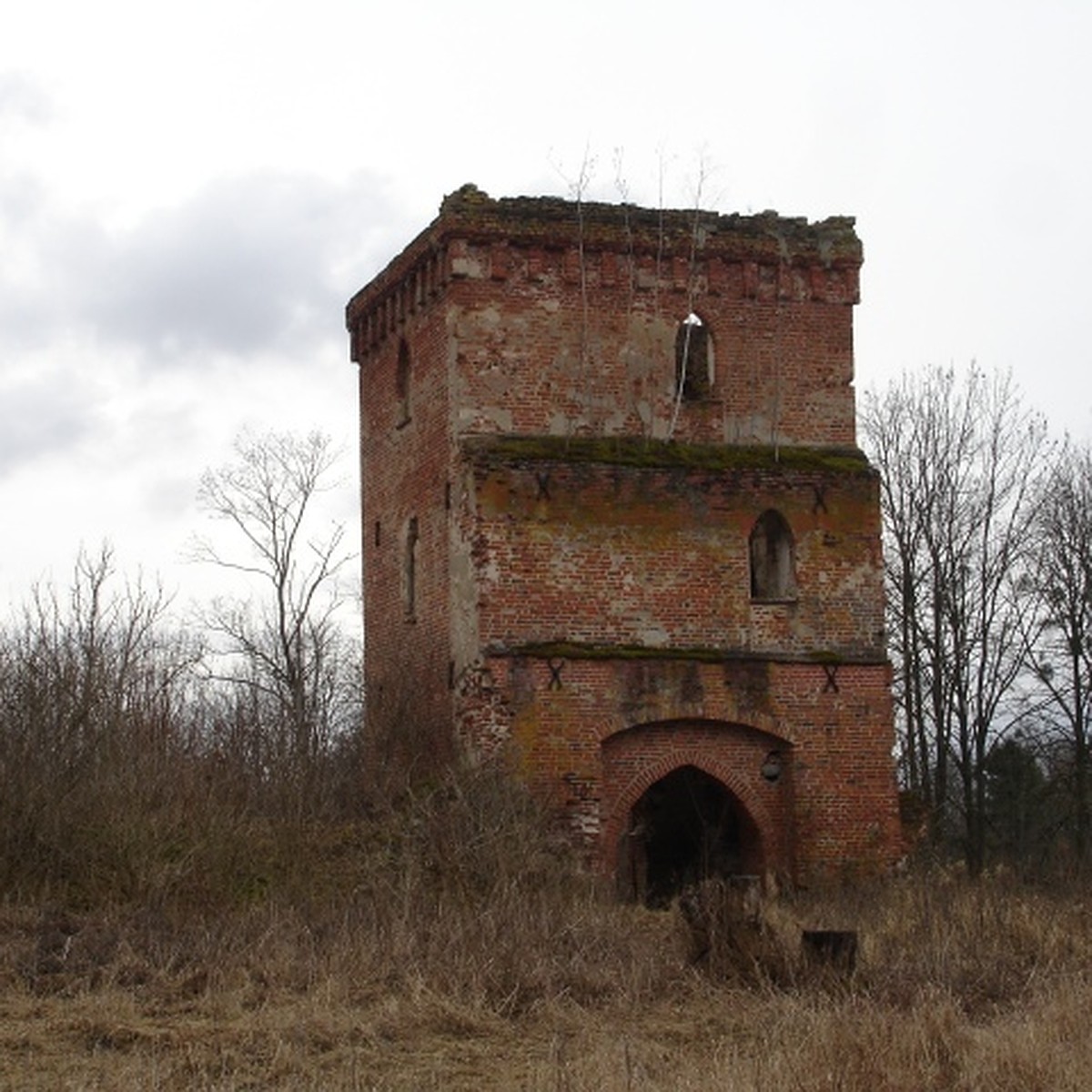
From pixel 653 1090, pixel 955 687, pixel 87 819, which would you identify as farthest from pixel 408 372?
pixel 653 1090

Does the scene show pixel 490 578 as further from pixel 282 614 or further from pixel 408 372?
pixel 282 614

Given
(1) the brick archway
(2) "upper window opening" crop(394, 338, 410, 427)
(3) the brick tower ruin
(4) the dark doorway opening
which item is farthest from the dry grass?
(2) "upper window opening" crop(394, 338, 410, 427)

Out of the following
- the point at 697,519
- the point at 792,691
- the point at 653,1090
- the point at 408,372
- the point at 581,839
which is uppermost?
the point at 408,372

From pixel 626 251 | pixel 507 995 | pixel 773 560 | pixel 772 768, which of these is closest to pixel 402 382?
pixel 626 251

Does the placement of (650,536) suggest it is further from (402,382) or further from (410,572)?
(402,382)

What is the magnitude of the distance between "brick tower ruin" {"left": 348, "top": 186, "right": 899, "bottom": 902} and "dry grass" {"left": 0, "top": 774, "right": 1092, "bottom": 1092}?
13.2 feet

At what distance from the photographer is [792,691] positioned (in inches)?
939

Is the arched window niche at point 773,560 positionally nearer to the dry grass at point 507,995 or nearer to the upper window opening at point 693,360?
the upper window opening at point 693,360

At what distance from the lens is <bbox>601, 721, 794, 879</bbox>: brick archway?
2308cm

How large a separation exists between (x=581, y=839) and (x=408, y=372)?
671cm

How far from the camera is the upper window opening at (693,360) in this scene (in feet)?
81.7

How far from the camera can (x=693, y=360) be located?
25.2 meters

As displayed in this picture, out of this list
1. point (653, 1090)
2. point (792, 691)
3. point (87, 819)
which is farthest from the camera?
point (792, 691)

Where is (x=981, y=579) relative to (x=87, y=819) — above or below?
above
